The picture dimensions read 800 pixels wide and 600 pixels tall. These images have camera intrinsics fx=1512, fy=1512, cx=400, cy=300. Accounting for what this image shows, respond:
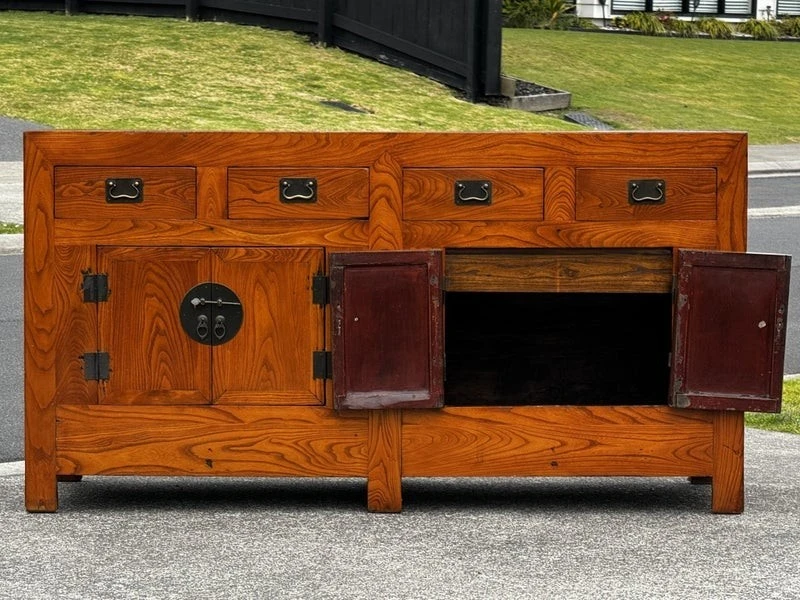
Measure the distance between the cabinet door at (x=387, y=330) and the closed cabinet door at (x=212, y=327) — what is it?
109mm

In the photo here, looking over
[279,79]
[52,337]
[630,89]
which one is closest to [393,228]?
[52,337]

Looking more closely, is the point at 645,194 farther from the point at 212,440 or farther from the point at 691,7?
the point at 691,7

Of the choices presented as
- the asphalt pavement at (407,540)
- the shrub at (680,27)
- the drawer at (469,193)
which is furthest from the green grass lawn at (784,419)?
the shrub at (680,27)

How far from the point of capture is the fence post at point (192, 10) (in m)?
29.6

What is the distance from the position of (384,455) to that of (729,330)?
Answer: 4.21ft

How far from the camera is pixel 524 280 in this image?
17.5 feet

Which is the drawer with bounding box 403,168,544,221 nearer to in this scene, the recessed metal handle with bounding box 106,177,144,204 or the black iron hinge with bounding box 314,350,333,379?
the black iron hinge with bounding box 314,350,333,379

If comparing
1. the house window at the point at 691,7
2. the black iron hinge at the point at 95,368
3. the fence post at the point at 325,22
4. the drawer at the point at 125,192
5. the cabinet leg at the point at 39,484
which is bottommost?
the cabinet leg at the point at 39,484

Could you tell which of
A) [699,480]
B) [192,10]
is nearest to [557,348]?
[699,480]

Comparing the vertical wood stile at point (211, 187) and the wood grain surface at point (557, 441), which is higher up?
the vertical wood stile at point (211, 187)

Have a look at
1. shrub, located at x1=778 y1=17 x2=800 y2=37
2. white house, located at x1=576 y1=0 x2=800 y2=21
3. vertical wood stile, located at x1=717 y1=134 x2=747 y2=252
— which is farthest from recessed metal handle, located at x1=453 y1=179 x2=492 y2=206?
shrub, located at x1=778 y1=17 x2=800 y2=37

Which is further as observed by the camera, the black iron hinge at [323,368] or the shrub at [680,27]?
the shrub at [680,27]

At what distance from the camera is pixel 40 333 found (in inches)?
207

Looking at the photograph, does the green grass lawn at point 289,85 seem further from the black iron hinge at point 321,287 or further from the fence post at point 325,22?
the black iron hinge at point 321,287
